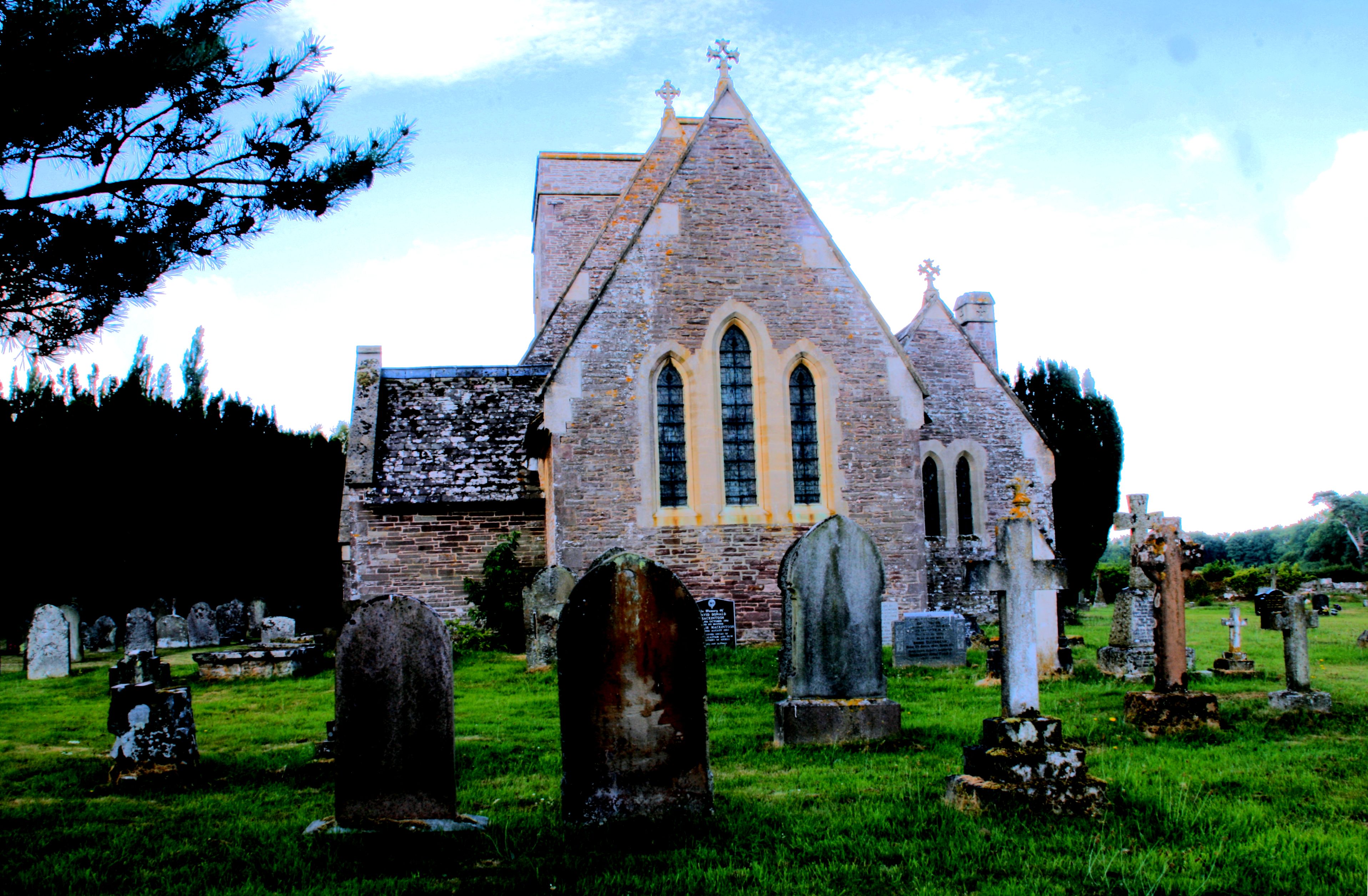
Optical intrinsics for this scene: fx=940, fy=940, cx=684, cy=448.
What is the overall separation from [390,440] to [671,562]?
6.13 metres

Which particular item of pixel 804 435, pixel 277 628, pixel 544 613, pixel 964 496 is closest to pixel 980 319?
pixel 964 496

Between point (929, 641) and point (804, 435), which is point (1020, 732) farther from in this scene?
point (804, 435)

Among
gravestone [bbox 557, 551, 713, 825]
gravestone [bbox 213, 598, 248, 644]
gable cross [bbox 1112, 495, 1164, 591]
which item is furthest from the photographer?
gravestone [bbox 213, 598, 248, 644]

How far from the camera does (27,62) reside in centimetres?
507

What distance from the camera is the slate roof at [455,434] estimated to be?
1702cm

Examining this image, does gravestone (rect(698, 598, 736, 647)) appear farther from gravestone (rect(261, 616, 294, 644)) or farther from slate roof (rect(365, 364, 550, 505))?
gravestone (rect(261, 616, 294, 644))

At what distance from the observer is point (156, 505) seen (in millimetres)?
24172

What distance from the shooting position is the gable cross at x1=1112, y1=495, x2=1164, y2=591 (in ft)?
30.0

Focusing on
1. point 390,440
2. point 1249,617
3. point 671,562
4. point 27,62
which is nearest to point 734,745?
point 27,62

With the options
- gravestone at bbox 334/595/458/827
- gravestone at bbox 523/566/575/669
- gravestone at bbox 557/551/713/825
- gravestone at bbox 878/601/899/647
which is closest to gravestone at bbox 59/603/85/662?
gravestone at bbox 523/566/575/669

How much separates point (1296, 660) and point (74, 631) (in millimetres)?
20040

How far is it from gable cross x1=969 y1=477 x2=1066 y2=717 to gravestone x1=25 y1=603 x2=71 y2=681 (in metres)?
16.0

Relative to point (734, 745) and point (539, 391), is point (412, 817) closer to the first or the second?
point (734, 745)

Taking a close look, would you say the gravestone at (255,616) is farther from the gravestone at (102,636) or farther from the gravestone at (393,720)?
the gravestone at (393,720)
